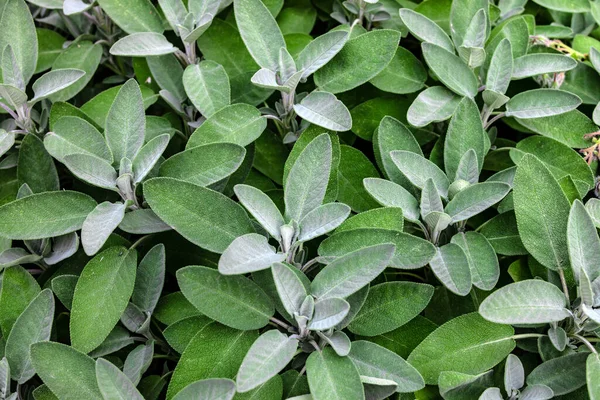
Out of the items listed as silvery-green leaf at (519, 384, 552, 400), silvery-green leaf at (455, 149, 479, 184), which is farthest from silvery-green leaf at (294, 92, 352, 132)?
silvery-green leaf at (519, 384, 552, 400)

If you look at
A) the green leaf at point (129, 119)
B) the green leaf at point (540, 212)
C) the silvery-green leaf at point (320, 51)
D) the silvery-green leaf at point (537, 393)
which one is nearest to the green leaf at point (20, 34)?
the green leaf at point (129, 119)

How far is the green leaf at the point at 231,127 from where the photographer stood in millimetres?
1070

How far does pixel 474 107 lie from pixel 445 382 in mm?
498

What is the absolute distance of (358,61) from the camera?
1152 millimetres

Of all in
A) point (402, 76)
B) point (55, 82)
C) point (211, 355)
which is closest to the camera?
point (211, 355)

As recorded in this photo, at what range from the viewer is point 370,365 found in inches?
35.2

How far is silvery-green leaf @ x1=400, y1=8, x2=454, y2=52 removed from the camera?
120 cm

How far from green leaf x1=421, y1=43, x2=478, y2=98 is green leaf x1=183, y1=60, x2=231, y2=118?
0.40 metres

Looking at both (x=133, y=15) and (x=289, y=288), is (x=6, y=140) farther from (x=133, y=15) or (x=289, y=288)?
(x=289, y=288)

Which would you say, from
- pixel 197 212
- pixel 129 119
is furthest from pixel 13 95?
pixel 197 212

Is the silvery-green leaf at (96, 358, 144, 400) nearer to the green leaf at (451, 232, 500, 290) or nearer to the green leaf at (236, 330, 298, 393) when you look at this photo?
the green leaf at (236, 330, 298, 393)

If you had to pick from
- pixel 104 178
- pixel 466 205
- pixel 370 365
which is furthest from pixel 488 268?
pixel 104 178

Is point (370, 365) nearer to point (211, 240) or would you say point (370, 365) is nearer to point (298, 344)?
point (298, 344)

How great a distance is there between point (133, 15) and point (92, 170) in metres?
0.43
